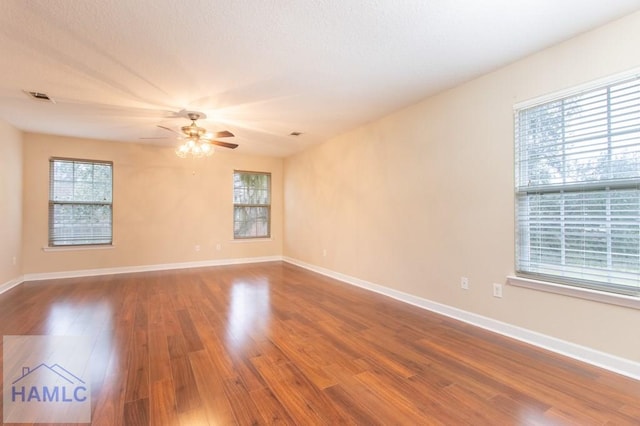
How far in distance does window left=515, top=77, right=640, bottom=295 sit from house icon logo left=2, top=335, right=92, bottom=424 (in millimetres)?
3475

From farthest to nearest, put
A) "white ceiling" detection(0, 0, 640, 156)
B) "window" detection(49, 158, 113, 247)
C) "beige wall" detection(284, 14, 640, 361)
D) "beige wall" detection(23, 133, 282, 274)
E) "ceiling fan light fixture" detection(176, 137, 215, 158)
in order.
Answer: "window" detection(49, 158, 113, 247)
"beige wall" detection(23, 133, 282, 274)
"ceiling fan light fixture" detection(176, 137, 215, 158)
"beige wall" detection(284, 14, 640, 361)
"white ceiling" detection(0, 0, 640, 156)

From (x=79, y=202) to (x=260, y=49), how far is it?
4.88 m

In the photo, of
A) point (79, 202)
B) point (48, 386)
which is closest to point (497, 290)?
point (48, 386)

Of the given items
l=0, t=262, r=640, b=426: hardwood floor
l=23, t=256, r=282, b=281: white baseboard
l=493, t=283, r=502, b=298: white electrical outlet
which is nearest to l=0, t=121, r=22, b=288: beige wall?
l=23, t=256, r=282, b=281: white baseboard

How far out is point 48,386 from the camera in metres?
1.97

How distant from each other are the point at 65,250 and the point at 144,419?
16.4ft

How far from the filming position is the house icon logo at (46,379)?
5.55ft

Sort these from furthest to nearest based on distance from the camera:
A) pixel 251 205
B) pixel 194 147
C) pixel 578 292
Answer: pixel 251 205 → pixel 194 147 → pixel 578 292

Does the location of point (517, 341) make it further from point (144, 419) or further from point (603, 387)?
point (144, 419)

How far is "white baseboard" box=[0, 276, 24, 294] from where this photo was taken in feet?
13.9

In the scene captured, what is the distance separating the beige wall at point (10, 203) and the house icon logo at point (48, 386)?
10.8 ft

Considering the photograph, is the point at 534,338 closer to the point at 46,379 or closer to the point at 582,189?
the point at 582,189

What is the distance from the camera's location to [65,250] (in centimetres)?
519

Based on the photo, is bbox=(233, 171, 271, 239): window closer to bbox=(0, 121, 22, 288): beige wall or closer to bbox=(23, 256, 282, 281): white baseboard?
bbox=(23, 256, 282, 281): white baseboard
